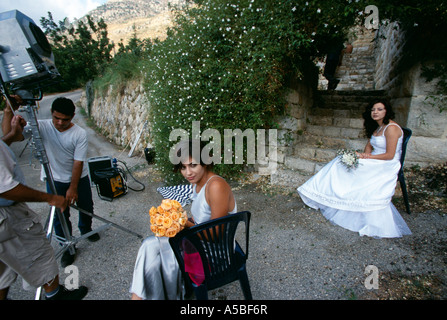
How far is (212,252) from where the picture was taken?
157cm

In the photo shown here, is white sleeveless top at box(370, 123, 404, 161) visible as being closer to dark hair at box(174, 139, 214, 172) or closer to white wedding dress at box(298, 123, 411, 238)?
white wedding dress at box(298, 123, 411, 238)

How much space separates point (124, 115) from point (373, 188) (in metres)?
9.27

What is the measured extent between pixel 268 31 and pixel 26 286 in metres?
4.57

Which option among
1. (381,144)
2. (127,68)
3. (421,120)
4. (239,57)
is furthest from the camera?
(127,68)

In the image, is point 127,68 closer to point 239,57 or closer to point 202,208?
point 239,57

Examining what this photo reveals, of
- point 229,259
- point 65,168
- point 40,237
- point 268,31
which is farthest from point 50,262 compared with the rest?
point 268,31

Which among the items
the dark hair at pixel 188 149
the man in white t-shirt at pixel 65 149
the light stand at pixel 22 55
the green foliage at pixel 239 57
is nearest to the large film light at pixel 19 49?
the light stand at pixel 22 55

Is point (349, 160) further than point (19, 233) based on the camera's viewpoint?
Yes

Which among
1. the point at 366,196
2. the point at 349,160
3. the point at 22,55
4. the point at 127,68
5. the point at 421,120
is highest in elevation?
the point at 127,68

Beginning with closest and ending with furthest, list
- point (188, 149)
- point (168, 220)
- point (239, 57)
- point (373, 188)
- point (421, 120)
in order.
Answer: point (168, 220) < point (188, 149) < point (373, 188) < point (421, 120) < point (239, 57)

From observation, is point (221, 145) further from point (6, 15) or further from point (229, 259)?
point (6, 15)

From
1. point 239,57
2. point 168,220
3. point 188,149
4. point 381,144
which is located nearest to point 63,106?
point 188,149

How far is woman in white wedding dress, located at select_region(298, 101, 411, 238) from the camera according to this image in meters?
2.87

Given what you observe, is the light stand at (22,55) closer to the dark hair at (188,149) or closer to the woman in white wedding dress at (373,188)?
the dark hair at (188,149)
